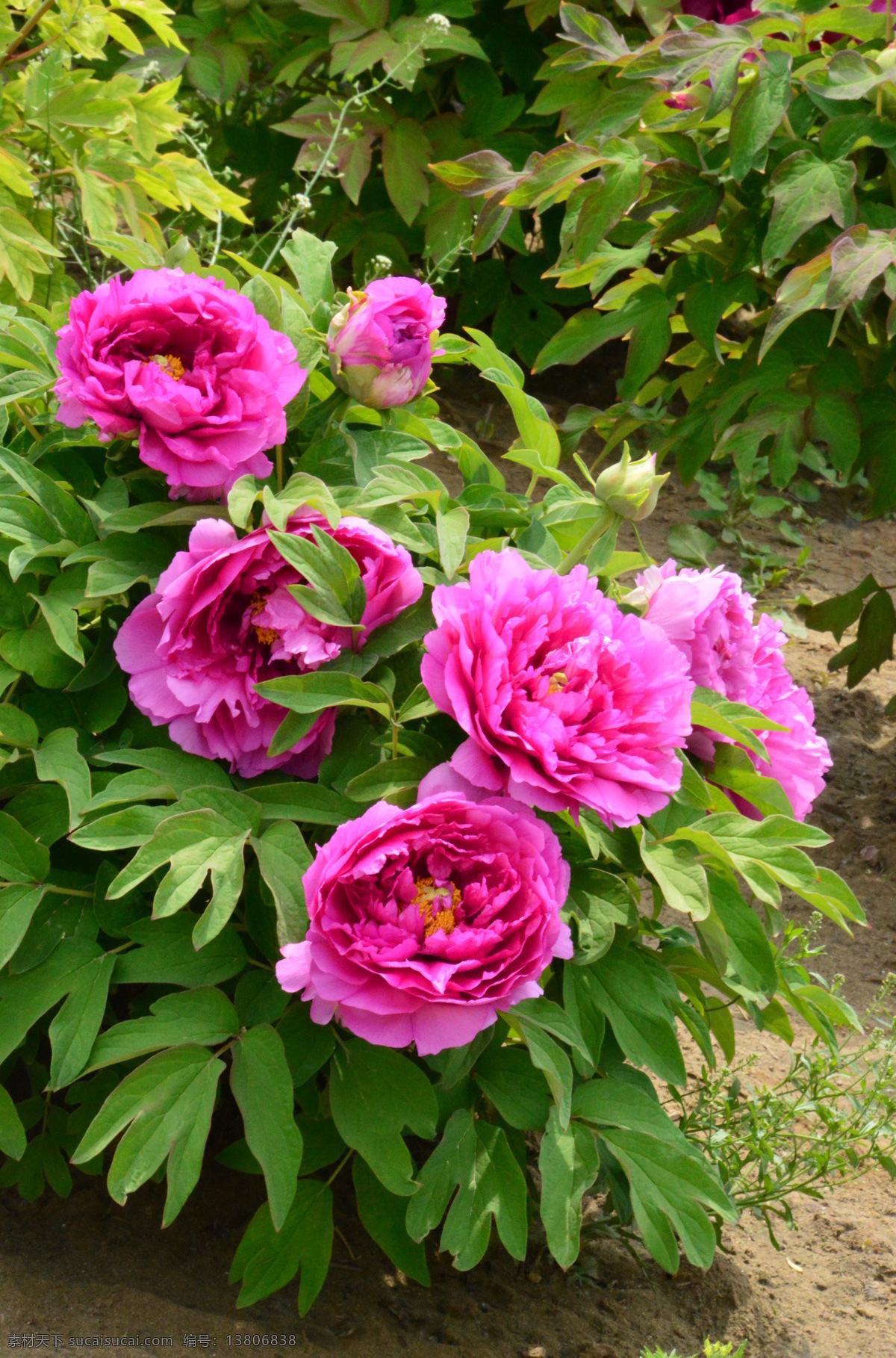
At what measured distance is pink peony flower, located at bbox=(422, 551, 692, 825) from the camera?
3.22 feet

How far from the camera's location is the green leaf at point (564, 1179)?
107 cm

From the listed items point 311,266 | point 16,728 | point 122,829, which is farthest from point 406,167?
point 122,829

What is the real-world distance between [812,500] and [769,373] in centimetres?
170

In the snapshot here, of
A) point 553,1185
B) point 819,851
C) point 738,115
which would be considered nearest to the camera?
point 553,1185

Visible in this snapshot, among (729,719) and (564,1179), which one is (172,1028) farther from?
(729,719)

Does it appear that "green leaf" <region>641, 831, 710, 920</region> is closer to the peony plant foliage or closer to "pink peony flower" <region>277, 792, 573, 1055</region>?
the peony plant foliage

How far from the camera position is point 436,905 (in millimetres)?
992

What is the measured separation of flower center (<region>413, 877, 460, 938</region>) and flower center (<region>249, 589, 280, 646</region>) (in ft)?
0.88

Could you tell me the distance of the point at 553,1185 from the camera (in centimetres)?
110

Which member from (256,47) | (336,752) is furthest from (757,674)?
(256,47)

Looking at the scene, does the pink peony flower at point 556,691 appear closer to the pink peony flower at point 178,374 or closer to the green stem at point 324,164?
the pink peony flower at point 178,374

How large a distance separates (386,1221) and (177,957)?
0.34 m

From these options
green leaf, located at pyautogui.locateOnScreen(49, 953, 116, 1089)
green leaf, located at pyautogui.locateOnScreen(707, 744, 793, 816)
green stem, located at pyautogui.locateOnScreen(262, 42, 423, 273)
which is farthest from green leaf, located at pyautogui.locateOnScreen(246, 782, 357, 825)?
green stem, located at pyautogui.locateOnScreen(262, 42, 423, 273)

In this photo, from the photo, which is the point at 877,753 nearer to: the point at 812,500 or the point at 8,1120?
the point at 812,500
